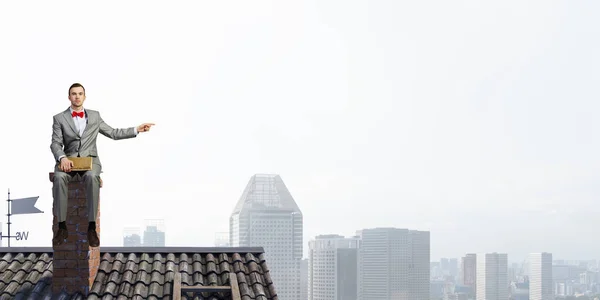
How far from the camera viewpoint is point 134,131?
1302cm

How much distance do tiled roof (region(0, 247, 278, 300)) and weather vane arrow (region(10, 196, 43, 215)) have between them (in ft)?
17.9

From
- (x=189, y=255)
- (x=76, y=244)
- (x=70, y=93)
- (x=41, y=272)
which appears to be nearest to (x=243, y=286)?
(x=189, y=255)

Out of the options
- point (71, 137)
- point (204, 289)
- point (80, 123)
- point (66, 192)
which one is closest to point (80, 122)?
point (80, 123)

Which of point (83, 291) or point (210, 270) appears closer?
point (83, 291)

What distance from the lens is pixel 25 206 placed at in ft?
63.8

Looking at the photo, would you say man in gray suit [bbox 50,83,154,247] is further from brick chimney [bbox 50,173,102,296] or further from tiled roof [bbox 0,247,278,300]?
tiled roof [bbox 0,247,278,300]

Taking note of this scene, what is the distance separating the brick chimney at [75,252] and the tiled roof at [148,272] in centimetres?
21

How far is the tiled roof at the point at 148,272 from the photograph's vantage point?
12156 millimetres

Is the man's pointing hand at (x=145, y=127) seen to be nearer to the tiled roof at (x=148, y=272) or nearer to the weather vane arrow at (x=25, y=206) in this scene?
the tiled roof at (x=148, y=272)

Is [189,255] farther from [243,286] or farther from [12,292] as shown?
[12,292]

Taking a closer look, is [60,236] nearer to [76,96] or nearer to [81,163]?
[81,163]

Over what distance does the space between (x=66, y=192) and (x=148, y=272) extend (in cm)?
207

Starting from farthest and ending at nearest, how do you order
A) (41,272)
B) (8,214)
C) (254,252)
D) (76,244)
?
(8,214) < (254,252) < (41,272) < (76,244)

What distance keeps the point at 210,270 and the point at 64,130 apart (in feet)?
11.4
